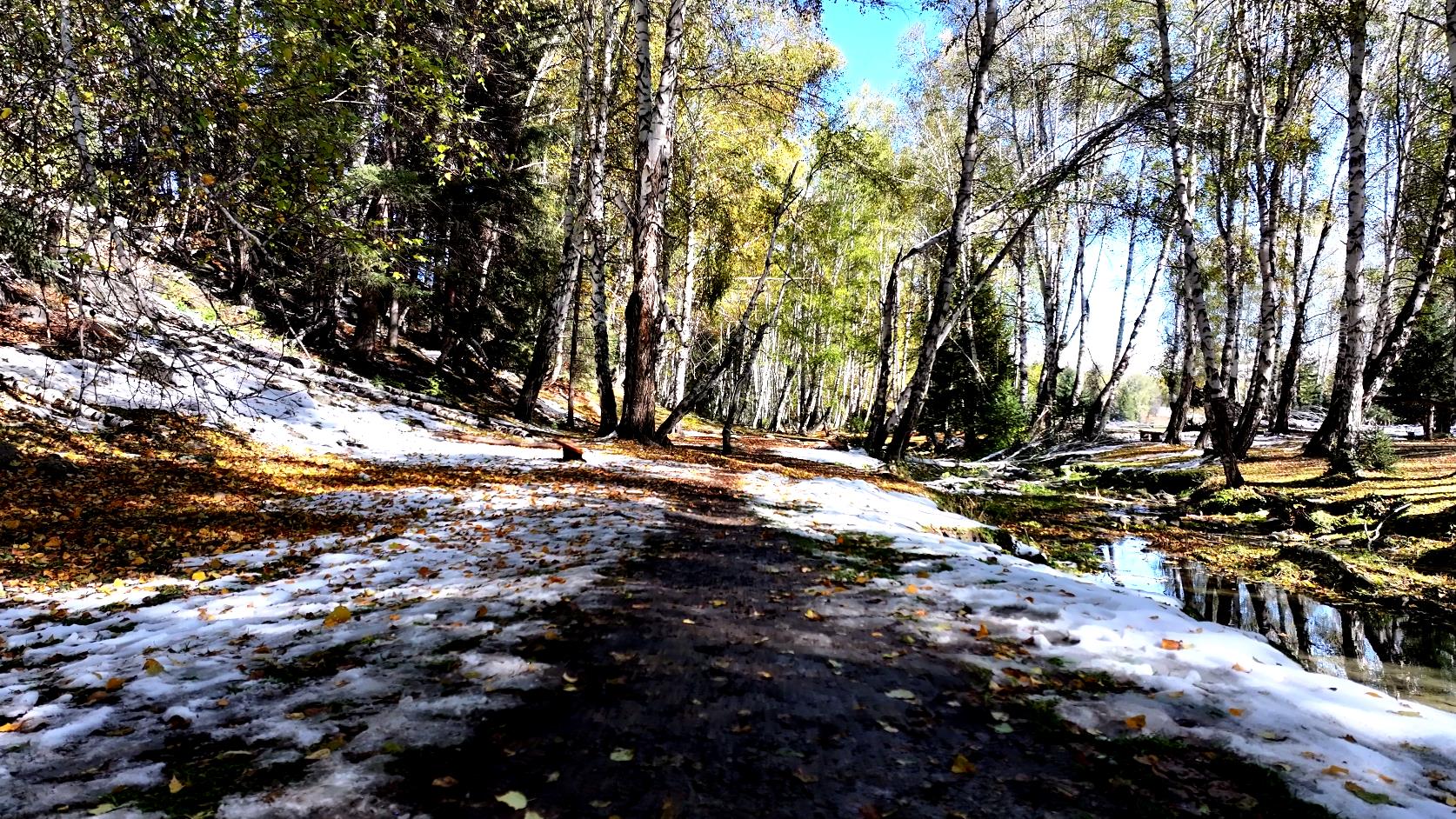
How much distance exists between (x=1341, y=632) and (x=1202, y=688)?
11.8 feet

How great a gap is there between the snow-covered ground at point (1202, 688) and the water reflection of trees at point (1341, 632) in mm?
1111

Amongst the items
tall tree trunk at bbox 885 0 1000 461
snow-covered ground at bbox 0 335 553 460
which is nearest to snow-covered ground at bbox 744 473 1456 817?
snow-covered ground at bbox 0 335 553 460

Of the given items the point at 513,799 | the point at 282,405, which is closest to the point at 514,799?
the point at 513,799

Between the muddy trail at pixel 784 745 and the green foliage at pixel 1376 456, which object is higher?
the green foliage at pixel 1376 456

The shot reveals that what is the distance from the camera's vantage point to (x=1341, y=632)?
5070mm

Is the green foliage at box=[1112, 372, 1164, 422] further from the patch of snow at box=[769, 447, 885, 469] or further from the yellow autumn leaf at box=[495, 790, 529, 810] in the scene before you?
the yellow autumn leaf at box=[495, 790, 529, 810]

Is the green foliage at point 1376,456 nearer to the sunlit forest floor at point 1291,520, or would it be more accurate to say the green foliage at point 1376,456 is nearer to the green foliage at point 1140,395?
the sunlit forest floor at point 1291,520

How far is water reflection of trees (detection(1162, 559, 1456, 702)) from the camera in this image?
4.18 metres

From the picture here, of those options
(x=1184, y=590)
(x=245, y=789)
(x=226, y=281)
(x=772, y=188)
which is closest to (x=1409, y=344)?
(x=772, y=188)

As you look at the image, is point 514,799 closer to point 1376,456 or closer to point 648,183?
point 648,183

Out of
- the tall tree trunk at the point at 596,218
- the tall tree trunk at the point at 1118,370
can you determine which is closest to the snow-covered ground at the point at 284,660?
the tall tree trunk at the point at 596,218

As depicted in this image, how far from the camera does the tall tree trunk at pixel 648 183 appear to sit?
32.0 feet

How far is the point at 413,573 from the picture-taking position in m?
4.39

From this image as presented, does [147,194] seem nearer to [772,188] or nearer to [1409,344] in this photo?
[772,188]
